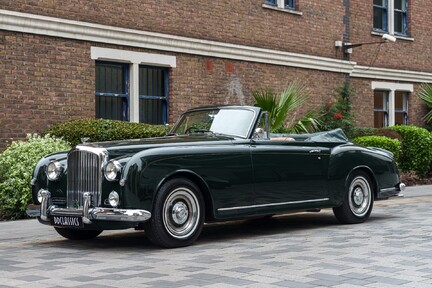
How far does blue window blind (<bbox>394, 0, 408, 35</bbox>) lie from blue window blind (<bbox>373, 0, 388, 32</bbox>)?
0.44 metres

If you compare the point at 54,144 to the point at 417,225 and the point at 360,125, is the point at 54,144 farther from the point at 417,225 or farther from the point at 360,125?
the point at 360,125

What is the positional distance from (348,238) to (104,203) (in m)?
2.98

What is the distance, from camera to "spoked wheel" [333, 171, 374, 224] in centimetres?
1066

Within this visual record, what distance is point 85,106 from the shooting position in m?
15.1

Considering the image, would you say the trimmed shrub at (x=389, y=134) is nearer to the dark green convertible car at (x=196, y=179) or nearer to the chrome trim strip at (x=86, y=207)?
the dark green convertible car at (x=196, y=179)

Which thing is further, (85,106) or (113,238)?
(85,106)

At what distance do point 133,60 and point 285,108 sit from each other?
137 inches

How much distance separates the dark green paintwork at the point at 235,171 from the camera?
8.18 meters

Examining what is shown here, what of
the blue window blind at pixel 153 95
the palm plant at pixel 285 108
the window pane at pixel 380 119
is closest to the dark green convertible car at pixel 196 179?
the palm plant at pixel 285 108

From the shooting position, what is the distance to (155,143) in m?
8.67

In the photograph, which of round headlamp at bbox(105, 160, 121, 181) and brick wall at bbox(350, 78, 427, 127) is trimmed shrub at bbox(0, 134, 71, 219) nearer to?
round headlamp at bbox(105, 160, 121, 181)

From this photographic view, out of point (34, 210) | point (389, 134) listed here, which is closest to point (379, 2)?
point (389, 134)

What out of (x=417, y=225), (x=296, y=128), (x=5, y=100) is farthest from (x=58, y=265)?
(x=296, y=128)

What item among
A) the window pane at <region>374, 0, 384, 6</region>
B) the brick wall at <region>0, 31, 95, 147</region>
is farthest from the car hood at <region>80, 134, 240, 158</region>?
the window pane at <region>374, 0, 384, 6</region>
